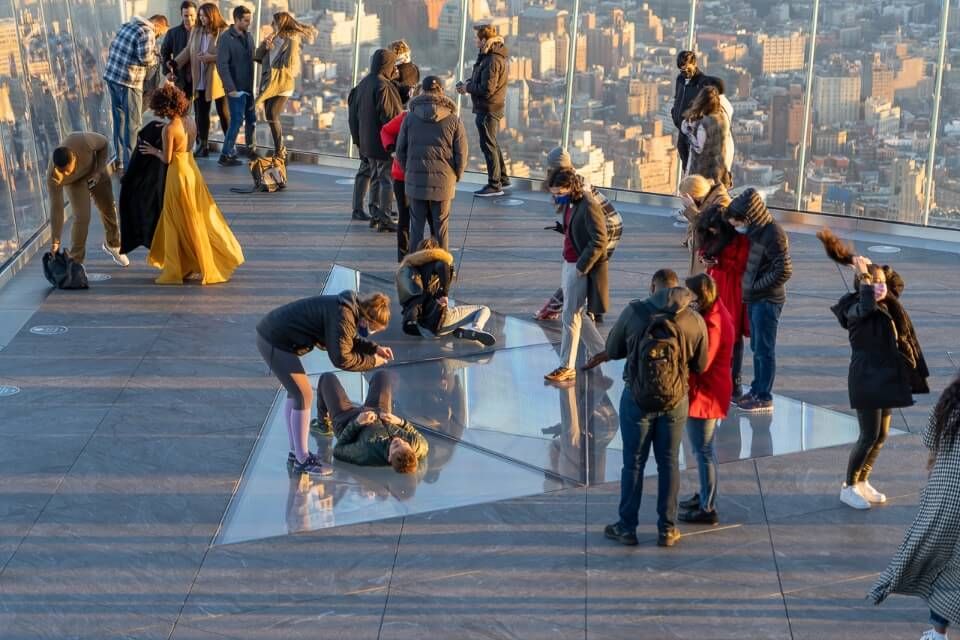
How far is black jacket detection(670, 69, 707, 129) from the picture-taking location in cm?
1292

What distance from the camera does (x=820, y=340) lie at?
1055 cm

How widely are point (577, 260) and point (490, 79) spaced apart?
16.7 feet

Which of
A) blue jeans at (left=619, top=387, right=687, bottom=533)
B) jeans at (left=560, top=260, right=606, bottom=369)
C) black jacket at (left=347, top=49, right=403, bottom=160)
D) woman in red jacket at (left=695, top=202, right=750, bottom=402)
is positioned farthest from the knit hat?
black jacket at (left=347, top=49, right=403, bottom=160)

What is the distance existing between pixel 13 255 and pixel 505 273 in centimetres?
435

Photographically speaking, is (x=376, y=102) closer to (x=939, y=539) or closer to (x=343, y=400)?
Answer: (x=343, y=400)

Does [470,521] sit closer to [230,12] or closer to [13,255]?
[13,255]

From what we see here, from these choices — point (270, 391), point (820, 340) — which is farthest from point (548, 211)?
point (270, 391)

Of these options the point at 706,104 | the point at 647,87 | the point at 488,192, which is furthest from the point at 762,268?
the point at 647,87

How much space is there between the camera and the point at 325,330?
7.77 metres

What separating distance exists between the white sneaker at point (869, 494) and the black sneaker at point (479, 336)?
343 centimetres

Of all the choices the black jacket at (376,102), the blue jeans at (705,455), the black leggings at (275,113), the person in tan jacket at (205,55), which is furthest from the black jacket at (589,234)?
the person in tan jacket at (205,55)

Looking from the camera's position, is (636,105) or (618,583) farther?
(636,105)

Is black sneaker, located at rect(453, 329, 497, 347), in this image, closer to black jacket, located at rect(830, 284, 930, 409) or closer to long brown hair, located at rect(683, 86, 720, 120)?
long brown hair, located at rect(683, 86, 720, 120)

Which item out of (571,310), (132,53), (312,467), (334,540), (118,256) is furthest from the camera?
(132,53)
